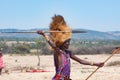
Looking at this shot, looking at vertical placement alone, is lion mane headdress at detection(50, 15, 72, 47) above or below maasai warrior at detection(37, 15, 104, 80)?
above

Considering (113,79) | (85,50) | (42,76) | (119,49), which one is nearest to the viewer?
(119,49)

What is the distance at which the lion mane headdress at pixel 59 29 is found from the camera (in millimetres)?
8664

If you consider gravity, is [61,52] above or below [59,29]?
below

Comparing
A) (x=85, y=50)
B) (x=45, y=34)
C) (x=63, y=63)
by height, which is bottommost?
(x=85, y=50)

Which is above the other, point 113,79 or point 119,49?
point 119,49

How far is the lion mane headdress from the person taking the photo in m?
8.66

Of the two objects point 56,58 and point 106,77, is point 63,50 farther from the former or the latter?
point 106,77

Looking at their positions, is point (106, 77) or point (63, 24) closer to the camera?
Result: point (63, 24)

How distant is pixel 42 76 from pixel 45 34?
13.5m

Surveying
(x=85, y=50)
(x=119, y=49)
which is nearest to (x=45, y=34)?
(x=119, y=49)

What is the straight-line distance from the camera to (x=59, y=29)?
8.80 meters

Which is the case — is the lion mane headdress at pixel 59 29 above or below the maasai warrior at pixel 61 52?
above

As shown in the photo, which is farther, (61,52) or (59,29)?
(59,29)

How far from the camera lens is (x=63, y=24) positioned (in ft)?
29.0
